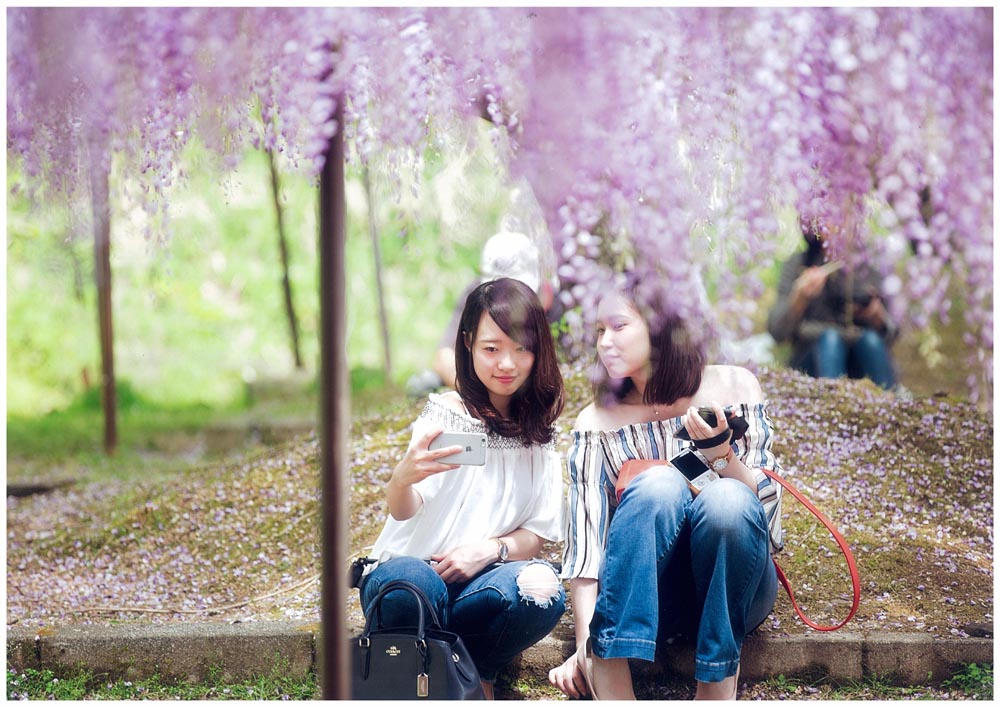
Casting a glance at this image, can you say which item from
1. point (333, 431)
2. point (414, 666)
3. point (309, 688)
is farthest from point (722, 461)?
point (309, 688)

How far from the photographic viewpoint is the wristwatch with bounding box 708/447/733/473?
2.33 m

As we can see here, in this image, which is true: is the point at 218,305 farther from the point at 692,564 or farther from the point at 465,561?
the point at 692,564

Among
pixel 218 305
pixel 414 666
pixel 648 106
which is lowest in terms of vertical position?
pixel 414 666

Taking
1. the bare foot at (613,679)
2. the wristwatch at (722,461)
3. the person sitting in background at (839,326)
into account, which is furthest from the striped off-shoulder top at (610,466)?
the person sitting in background at (839,326)

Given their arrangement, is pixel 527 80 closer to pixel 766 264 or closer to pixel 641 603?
pixel 766 264

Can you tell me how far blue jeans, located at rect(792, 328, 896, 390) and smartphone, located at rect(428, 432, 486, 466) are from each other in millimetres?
2232

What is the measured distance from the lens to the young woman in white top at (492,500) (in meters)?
2.28

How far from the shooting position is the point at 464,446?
2.24 meters

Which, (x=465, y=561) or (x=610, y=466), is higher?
(x=610, y=466)

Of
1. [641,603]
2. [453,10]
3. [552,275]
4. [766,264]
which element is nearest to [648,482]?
[641,603]

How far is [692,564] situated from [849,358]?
7.16 ft

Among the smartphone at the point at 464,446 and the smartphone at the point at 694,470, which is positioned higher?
the smartphone at the point at 464,446

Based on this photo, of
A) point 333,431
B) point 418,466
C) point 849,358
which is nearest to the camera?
point 333,431

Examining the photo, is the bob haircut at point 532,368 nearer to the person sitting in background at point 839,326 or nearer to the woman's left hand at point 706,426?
the woman's left hand at point 706,426
